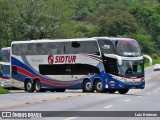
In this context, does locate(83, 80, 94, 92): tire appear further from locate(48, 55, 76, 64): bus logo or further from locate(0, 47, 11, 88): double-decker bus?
locate(0, 47, 11, 88): double-decker bus

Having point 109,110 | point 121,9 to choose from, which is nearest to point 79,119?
point 109,110

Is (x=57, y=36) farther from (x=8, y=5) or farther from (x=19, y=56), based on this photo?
(x=19, y=56)

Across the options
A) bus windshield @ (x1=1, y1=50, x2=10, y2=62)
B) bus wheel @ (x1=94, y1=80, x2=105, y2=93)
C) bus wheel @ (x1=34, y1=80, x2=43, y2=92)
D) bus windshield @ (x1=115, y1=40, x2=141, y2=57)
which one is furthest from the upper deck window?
bus windshield @ (x1=1, y1=50, x2=10, y2=62)

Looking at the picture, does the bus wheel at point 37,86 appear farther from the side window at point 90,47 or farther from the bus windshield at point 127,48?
the bus windshield at point 127,48

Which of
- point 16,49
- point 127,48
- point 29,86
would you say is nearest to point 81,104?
point 127,48

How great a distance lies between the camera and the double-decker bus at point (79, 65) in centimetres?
3612

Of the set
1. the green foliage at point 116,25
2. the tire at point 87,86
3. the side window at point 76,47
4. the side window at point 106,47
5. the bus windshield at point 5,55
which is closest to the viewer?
the side window at point 106,47

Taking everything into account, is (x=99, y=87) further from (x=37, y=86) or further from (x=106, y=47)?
(x=37, y=86)

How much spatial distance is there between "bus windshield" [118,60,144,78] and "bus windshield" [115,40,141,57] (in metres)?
0.52

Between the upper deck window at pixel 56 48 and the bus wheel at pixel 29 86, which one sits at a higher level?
the upper deck window at pixel 56 48

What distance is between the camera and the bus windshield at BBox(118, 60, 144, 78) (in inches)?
1419

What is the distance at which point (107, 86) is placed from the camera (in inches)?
1425

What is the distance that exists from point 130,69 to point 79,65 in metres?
3.68

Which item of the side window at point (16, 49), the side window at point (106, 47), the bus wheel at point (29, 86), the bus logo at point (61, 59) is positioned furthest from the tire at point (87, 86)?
the side window at point (16, 49)
